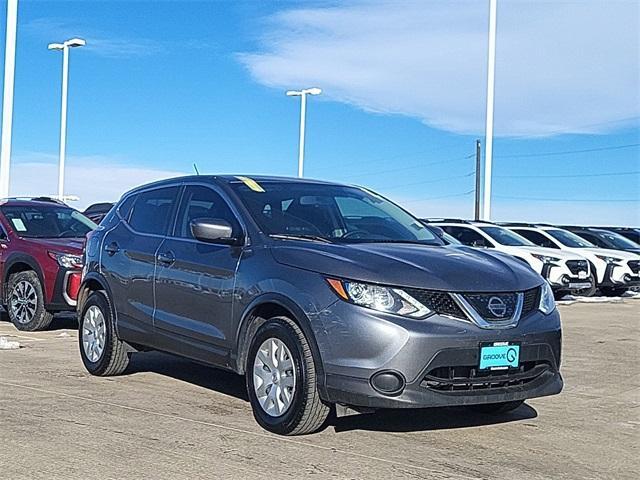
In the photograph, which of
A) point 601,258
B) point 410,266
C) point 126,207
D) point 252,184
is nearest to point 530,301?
point 410,266

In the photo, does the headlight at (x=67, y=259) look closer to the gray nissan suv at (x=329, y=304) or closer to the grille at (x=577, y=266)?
the gray nissan suv at (x=329, y=304)

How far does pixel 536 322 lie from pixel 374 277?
1.11 meters

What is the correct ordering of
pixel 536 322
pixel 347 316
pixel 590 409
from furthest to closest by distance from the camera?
pixel 590 409 < pixel 536 322 < pixel 347 316

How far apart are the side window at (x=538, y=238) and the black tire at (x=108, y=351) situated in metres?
14.0

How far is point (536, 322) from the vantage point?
5.86 meters

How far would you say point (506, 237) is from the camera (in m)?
19.3

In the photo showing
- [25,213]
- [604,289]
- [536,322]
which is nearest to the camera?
[536,322]

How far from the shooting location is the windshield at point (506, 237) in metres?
19.0

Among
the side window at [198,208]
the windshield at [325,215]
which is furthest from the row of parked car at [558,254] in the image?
the side window at [198,208]

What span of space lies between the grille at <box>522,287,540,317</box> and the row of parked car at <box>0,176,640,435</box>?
0.04ft

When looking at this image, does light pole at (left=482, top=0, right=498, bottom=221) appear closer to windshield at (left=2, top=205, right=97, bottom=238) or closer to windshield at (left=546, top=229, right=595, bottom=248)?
windshield at (left=546, top=229, right=595, bottom=248)

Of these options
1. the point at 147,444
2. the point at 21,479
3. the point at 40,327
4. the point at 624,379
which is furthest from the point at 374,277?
the point at 40,327

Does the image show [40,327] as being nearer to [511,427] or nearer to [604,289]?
[511,427]

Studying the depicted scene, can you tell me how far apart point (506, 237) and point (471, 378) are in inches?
552
